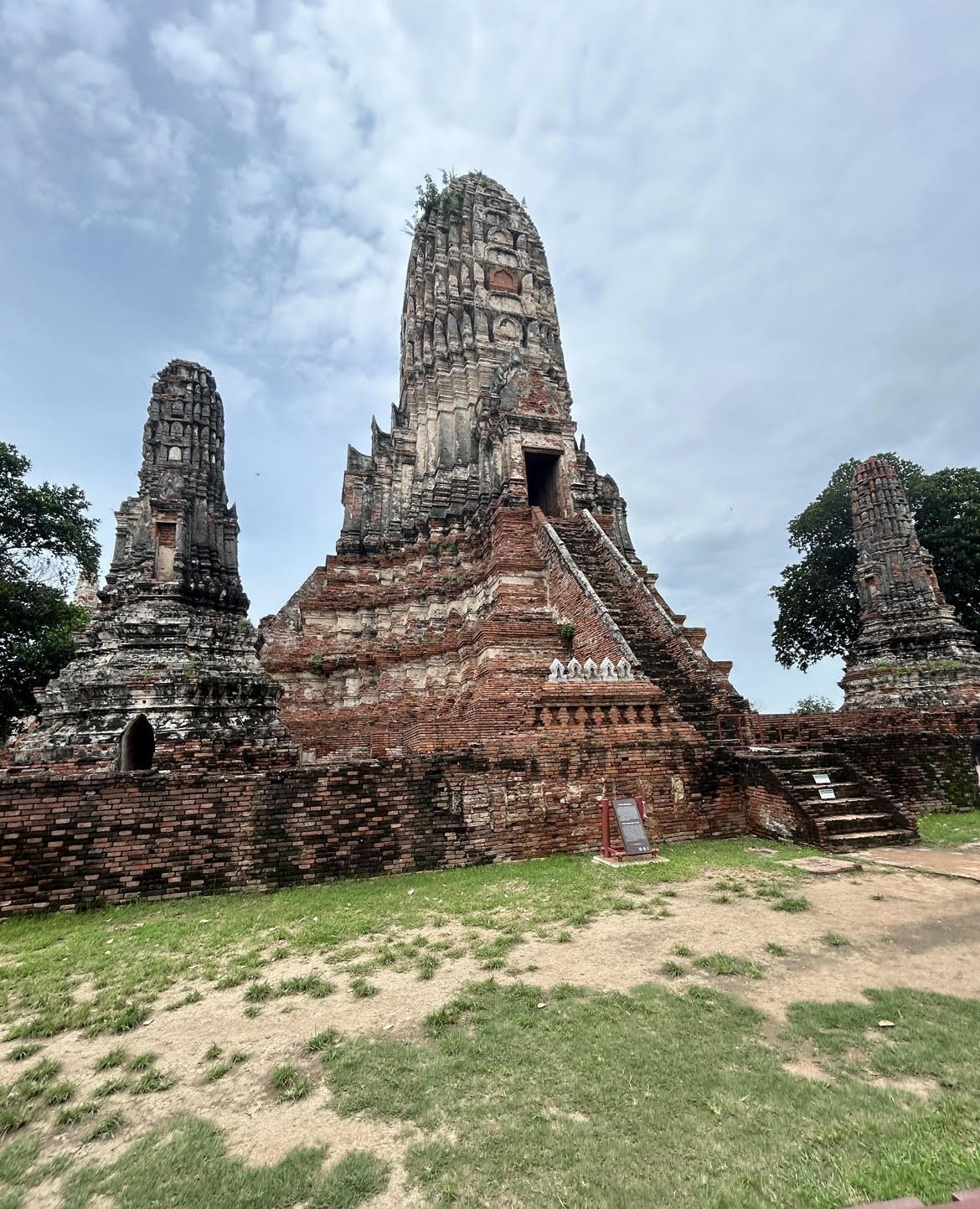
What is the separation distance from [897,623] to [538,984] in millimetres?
19740

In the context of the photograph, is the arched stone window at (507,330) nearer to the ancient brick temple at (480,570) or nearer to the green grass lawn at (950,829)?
the ancient brick temple at (480,570)

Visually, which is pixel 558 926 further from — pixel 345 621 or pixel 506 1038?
pixel 345 621

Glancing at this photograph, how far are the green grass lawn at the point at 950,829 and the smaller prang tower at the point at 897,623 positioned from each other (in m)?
6.85

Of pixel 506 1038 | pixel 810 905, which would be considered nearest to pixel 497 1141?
pixel 506 1038

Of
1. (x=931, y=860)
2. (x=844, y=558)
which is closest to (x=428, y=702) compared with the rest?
(x=931, y=860)

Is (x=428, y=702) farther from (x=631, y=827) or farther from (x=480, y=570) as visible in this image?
(x=631, y=827)

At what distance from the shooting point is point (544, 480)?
19703 mm

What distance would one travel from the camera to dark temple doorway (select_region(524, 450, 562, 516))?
1836 centimetres

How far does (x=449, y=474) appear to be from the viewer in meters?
20.0

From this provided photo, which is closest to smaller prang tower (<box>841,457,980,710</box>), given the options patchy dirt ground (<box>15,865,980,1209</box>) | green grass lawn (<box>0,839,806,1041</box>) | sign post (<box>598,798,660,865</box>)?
sign post (<box>598,798,660,865</box>)

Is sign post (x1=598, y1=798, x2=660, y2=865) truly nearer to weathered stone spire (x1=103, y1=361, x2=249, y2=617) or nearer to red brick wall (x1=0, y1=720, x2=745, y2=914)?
red brick wall (x1=0, y1=720, x2=745, y2=914)

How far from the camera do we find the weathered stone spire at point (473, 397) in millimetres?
18188

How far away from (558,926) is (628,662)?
19.7ft

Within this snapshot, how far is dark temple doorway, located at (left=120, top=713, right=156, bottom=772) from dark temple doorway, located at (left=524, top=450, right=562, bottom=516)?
37.9 ft
